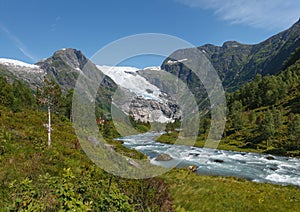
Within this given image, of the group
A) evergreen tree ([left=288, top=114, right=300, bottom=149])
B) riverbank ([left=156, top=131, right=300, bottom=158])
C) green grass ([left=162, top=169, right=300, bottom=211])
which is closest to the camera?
green grass ([left=162, top=169, right=300, bottom=211])

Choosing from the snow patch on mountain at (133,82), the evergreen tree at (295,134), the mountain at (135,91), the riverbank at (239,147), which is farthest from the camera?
the evergreen tree at (295,134)

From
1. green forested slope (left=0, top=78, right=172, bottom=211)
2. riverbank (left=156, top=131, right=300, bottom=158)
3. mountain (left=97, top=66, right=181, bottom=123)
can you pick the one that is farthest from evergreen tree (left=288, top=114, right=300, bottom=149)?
green forested slope (left=0, top=78, right=172, bottom=211)

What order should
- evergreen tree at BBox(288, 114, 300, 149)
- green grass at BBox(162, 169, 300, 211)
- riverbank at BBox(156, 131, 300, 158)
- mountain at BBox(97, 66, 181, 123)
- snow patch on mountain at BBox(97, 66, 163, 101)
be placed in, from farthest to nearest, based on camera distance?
evergreen tree at BBox(288, 114, 300, 149) < riverbank at BBox(156, 131, 300, 158) < green grass at BBox(162, 169, 300, 211) < mountain at BBox(97, 66, 181, 123) < snow patch on mountain at BBox(97, 66, 163, 101)

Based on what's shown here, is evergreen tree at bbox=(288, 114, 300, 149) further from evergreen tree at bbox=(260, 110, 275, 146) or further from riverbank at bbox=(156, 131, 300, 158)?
evergreen tree at bbox=(260, 110, 275, 146)

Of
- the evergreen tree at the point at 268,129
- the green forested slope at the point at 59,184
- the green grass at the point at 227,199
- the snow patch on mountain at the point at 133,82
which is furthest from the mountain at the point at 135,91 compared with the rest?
the evergreen tree at the point at 268,129

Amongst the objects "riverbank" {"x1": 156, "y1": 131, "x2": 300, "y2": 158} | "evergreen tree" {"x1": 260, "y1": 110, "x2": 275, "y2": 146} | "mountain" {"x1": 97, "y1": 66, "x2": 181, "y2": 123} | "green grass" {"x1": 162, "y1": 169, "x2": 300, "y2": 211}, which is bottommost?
"riverbank" {"x1": 156, "y1": 131, "x2": 300, "y2": 158}

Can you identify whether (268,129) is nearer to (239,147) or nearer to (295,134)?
(295,134)

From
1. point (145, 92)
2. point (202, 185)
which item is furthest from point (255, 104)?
point (145, 92)

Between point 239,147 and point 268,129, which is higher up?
point 268,129

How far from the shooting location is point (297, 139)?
186 feet

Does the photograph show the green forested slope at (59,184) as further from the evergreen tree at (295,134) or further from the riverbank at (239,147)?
the evergreen tree at (295,134)

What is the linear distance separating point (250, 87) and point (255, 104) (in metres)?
13.2

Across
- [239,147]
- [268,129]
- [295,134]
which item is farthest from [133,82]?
[268,129]

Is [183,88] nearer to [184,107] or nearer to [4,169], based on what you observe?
[184,107]
